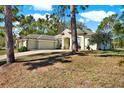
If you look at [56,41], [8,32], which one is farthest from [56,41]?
[8,32]

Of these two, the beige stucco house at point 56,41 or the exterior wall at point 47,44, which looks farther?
the exterior wall at point 47,44

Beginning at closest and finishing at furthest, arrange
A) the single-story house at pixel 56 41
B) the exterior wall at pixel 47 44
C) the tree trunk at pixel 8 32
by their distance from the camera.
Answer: the tree trunk at pixel 8 32 → the single-story house at pixel 56 41 → the exterior wall at pixel 47 44

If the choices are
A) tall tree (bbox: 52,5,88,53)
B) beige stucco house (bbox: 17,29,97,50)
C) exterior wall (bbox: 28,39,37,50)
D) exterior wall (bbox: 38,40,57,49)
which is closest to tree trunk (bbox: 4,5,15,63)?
tall tree (bbox: 52,5,88,53)

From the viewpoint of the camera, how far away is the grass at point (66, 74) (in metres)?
9.48

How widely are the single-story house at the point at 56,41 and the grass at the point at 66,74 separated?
19.2m

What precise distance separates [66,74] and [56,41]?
27.8 meters

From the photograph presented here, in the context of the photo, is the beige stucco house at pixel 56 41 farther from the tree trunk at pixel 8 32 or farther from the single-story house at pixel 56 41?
the tree trunk at pixel 8 32

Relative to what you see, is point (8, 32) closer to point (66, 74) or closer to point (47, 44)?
point (66, 74)

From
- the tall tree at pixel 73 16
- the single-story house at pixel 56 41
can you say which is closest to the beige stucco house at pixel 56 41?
the single-story house at pixel 56 41

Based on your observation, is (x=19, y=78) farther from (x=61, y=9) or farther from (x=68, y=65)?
(x=61, y=9)

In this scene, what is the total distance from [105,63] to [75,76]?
7.49 ft

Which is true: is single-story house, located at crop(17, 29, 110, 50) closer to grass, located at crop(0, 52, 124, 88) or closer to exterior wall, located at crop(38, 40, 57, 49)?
exterior wall, located at crop(38, 40, 57, 49)

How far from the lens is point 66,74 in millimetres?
10367
